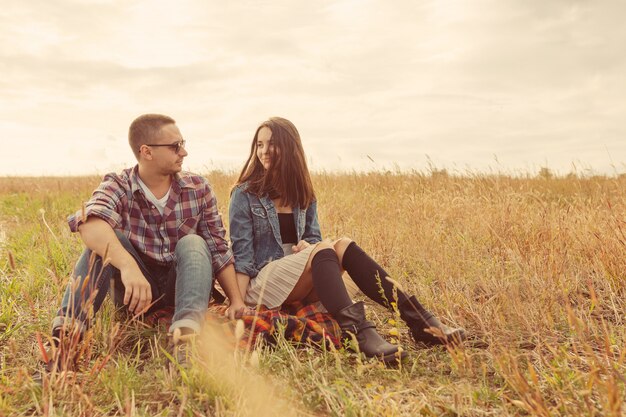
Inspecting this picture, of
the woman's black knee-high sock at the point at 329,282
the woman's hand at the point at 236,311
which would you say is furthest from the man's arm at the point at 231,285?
the woman's black knee-high sock at the point at 329,282

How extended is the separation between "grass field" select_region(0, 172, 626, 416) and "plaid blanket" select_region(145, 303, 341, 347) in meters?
0.10

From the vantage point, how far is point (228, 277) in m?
3.41

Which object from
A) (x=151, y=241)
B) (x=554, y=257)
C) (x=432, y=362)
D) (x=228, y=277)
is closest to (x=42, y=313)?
(x=151, y=241)

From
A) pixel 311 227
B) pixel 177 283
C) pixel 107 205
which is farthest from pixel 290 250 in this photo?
pixel 107 205

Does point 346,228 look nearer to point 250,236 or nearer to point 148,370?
point 250,236

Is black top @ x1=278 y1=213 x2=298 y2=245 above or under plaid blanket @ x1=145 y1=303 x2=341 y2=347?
above

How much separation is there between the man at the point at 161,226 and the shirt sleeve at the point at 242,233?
0.14 metres

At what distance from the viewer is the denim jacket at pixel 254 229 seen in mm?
3619

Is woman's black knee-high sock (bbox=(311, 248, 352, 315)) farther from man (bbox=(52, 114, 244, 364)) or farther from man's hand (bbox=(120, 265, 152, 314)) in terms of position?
man's hand (bbox=(120, 265, 152, 314))

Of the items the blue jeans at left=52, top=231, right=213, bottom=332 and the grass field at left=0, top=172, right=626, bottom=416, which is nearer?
the grass field at left=0, top=172, right=626, bottom=416

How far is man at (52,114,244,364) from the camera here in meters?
2.95

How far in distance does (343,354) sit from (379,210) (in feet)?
12.7

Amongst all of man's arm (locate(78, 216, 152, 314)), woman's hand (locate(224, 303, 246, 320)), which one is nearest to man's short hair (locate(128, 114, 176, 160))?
man's arm (locate(78, 216, 152, 314))

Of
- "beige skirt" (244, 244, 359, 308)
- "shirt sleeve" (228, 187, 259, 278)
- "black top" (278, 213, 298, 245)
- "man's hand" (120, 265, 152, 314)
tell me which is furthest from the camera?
"black top" (278, 213, 298, 245)
